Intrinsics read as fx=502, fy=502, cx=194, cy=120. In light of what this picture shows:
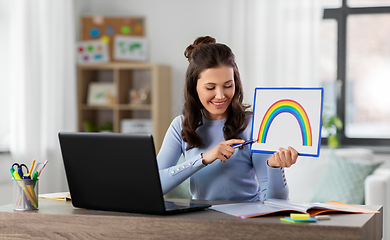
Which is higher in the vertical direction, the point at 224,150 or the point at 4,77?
the point at 4,77

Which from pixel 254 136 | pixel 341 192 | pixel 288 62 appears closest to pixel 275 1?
pixel 288 62

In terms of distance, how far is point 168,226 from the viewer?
Result: 1.17 m

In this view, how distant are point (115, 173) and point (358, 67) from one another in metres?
3.42

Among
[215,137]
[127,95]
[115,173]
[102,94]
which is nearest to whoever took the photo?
[115,173]

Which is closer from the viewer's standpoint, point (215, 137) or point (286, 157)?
point (286, 157)

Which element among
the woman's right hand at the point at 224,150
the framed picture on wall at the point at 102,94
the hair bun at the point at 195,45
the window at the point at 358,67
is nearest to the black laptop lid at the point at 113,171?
the woman's right hand at the point at 224,150

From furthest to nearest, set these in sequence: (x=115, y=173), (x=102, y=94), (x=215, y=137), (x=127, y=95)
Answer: (x=127, y=95), (x=102, y=94), (x=215, y=137), (x=115, y=173)

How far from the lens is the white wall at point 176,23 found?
14.5 ft

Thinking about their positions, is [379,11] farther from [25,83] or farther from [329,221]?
[329,221]

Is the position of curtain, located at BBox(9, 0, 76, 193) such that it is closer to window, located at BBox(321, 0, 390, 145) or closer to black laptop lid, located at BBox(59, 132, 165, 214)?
window, located at BBox(321, 0, 390, 145)

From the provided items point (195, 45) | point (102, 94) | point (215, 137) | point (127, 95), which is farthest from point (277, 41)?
point (215, 137)

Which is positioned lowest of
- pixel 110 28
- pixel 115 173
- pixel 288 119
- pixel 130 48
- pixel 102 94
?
pixel 115 173

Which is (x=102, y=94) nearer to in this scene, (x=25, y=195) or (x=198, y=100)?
(x=198, y=100)

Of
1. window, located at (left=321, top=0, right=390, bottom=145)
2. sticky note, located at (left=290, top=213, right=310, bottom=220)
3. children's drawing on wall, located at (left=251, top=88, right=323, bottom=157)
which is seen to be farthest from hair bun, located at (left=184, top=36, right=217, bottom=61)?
window, located at (left=321, top=0, right=390, bottom=145)
